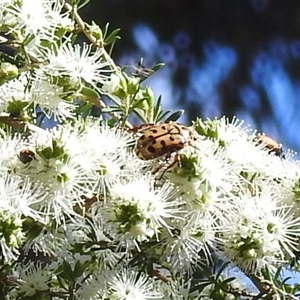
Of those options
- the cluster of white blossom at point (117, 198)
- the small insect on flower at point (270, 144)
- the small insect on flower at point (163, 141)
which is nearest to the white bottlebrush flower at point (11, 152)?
the cluster of white blossom at point (117, 198)

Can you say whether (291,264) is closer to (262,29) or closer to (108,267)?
(108,267)

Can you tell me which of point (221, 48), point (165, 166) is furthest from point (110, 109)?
point (221, 48)

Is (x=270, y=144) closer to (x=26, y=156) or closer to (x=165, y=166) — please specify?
(x=165, y=166)

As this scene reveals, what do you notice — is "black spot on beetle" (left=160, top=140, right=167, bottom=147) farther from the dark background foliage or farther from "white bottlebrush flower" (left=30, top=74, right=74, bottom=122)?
the dark background foliage

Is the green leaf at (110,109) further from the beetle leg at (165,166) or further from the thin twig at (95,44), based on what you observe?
the beetle leg at (165,166)

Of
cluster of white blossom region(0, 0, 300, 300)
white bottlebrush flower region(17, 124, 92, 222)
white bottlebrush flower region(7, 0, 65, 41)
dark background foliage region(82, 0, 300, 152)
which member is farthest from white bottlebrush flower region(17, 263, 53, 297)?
dark background foliage region(82, 0, 300, 152)
